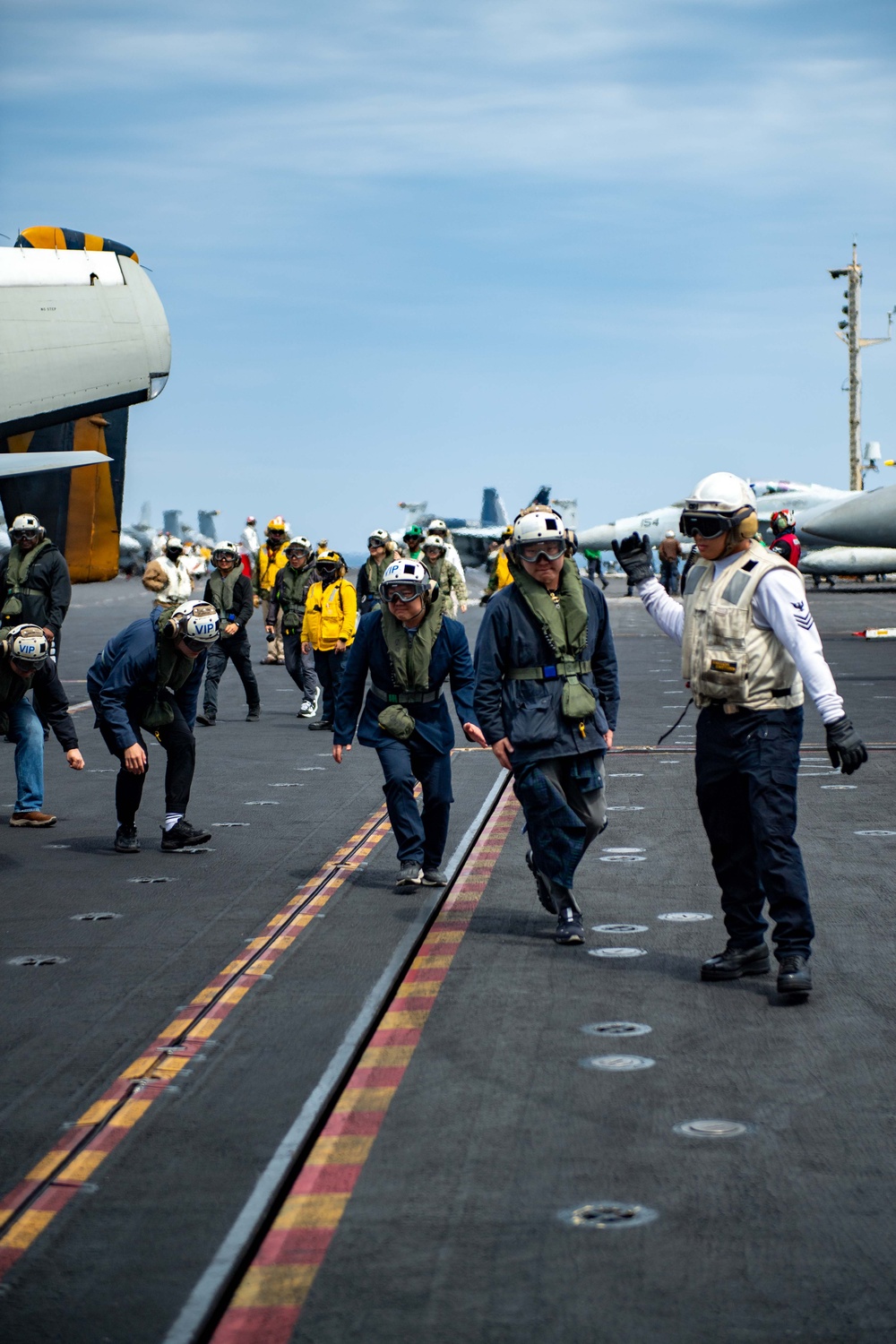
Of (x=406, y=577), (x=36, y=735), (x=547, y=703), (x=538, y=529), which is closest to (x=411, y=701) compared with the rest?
(x=406, y=577)

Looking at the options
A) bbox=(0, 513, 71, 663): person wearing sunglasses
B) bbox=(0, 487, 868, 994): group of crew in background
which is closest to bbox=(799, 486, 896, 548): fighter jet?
bbox=(0, 513, 71, 663): person wearing sunglasses

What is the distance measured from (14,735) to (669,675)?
13.3 m

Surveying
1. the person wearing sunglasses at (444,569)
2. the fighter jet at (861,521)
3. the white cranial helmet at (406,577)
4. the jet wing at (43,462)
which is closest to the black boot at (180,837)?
the white cranial helmet at (406,577)

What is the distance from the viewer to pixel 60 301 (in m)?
15.0

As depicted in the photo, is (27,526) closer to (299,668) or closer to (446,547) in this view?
(299,668)

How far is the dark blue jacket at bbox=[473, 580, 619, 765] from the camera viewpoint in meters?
7.12

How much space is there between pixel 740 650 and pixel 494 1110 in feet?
7.24

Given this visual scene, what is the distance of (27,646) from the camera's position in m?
9.12

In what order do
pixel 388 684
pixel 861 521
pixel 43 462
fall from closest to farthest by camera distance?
pixel 388 684 < pixel 43 462 < pixel 861 521

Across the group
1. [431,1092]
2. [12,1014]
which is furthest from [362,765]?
[431,1092]

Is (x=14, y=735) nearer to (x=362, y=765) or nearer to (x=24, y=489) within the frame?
(x=362, y=765)

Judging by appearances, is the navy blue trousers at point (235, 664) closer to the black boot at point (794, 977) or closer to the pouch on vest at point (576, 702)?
the pouch on vest at point (576, 702)

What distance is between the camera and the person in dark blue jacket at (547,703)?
23.4ft

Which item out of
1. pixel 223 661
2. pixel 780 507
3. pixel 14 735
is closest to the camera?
pixel 14 735
